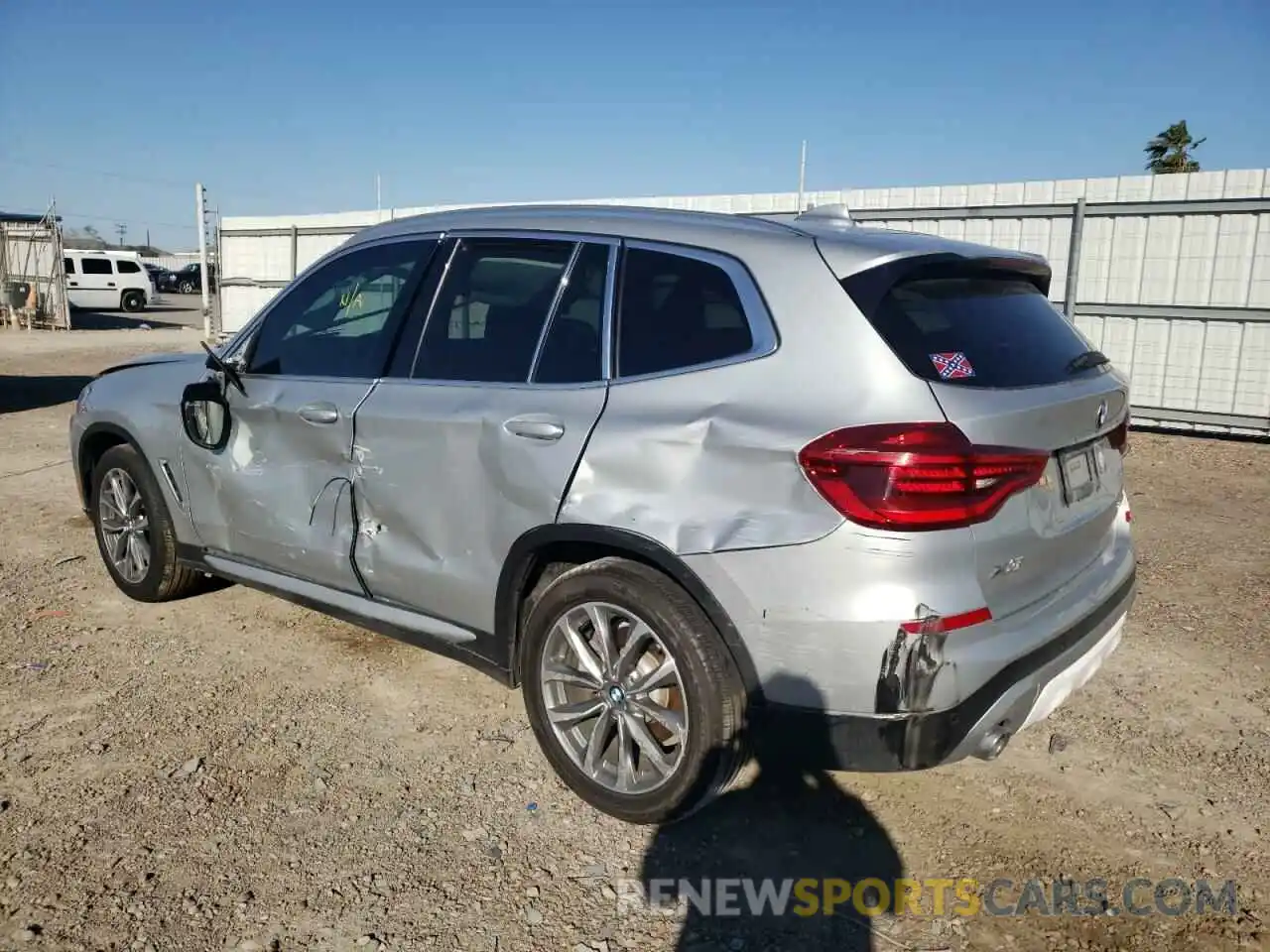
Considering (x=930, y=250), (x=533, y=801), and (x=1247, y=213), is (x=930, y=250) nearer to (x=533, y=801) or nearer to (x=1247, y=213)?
(x=533, y=801)

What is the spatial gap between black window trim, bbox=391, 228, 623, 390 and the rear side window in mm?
46

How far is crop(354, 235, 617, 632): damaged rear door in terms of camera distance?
119 inches

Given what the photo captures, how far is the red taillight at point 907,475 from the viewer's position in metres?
2.37

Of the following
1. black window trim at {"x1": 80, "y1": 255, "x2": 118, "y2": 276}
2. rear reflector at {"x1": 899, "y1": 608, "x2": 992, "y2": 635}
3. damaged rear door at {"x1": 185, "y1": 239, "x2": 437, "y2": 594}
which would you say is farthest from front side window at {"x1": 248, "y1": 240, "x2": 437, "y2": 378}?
black window trim at {"x1": 80, "y1": 255, "x2": 118, "y2": 276}

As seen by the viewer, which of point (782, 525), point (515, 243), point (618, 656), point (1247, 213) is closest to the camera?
point (782, 525)

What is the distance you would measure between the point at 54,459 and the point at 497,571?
6.88 m

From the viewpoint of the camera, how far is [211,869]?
274 centimetres

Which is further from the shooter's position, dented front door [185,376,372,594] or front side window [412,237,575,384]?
dented front door [185,376,372,594]

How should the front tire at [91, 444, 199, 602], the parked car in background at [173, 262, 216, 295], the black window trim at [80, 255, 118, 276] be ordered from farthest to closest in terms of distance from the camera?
1. the parked car in background at [173, 262, 216, 295]
2. the black window trim at [80, 255, 118, 276]
3. the front tire at [91, 444, 199, 602]

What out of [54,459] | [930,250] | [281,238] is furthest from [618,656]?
[281,238]

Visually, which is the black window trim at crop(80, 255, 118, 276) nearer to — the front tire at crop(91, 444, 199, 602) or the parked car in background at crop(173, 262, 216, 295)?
the parked car in background at crop(173, 262, 216, 295)

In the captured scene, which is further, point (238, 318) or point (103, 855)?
point (238, 318)

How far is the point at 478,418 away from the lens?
315 centimetres

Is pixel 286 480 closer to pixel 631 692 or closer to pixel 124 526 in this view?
pixel 124 526
